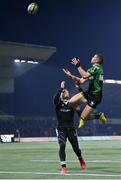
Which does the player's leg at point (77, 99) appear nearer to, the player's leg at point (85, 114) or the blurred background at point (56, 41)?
the player's leg at point (85, 114)

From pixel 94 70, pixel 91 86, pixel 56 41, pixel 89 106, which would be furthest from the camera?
pixel 56 41

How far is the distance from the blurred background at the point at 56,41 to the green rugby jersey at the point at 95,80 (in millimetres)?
47024

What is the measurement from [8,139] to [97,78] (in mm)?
31723

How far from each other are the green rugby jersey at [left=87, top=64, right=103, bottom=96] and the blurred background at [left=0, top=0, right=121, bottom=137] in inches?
1851

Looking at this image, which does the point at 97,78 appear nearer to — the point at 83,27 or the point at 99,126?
the point at 99,126

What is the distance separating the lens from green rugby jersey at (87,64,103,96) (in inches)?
539

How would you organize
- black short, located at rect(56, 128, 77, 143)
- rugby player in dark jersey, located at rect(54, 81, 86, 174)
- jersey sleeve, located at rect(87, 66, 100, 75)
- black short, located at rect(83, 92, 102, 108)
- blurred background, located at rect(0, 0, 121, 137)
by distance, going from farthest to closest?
blurred background, located at rect(0, 0, 121, 137) → black short, located at rect(56, 128, 77, 143) → rugby player in dark jersey, located at rect(54, 81, 86, 174) → black short, located at rect(83, 92, 102, 108) → jersey sleeve, located at rect(87, 66, 100, 75)

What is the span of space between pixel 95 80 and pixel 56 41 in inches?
2063

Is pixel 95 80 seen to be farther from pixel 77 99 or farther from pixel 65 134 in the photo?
pixel 65 134

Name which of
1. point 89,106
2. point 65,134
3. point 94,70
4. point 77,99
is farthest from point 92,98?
point 65,134

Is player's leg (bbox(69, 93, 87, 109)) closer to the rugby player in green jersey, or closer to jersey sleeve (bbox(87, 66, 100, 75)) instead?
the rugby player in green jersey

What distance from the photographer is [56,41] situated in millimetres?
65875

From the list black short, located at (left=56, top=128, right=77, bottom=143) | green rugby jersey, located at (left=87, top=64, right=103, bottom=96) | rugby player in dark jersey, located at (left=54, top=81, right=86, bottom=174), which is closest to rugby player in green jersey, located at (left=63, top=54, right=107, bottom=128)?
green rugby jersey, located at (left=87, top=64, right=103, bottom=96)

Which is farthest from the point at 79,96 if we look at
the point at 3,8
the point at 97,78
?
the point at 3,8
